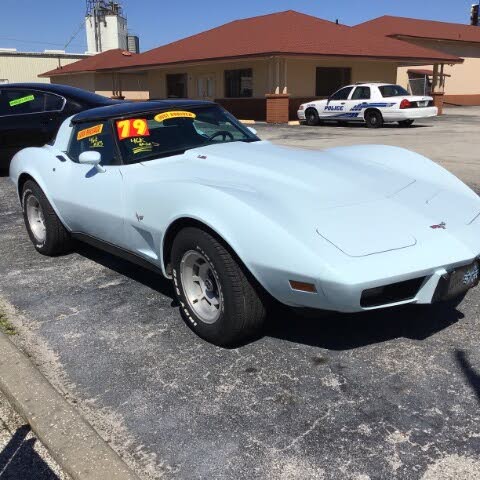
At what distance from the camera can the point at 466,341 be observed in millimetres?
3281

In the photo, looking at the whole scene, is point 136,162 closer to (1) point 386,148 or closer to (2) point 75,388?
(2) point 75,388

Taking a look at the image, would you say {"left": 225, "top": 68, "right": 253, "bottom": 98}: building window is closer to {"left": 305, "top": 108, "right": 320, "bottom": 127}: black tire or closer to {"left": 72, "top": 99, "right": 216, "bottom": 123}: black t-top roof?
{"left": 305, "top": 108, "right": 320, "bottom": 127}: black tire

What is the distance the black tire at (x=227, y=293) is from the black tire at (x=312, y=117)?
19.1 meters

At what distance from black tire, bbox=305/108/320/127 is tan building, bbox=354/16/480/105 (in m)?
13.1

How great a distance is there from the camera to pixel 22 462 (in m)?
2.46

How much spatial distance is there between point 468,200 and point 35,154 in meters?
3.66

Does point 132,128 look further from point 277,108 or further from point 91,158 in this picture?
point 277,108

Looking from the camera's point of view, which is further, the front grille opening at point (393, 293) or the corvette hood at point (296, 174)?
the corvette hood at point (296, 174)

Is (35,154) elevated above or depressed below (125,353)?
above

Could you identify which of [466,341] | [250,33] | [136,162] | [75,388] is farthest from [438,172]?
[250,33]

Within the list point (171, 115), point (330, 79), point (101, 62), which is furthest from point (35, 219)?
A: point (101, 62)

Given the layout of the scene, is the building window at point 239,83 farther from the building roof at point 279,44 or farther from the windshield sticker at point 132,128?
the windshield sticker at point 132,128

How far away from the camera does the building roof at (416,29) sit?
3378 centimetres

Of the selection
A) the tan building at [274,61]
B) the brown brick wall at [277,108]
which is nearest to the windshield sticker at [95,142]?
the tan building at [274,61]
